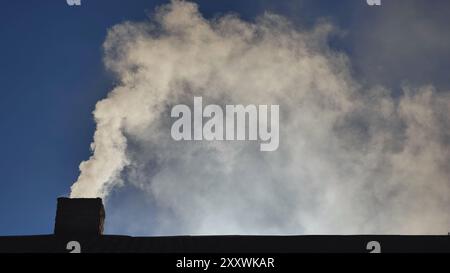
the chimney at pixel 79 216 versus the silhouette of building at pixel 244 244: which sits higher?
the chimney at pixel 79 216

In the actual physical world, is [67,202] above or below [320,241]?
above

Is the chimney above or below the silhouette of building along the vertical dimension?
above

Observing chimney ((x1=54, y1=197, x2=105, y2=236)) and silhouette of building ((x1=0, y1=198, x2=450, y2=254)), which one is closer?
silhouette of building ((x1=0, y1=198, x2=450, y2=254))

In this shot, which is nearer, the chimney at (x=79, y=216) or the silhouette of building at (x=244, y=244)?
the silhouette of building at (x=244, y=244)

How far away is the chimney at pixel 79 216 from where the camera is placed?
14.9 m

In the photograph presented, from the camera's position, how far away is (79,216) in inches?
610

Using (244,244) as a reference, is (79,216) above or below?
above

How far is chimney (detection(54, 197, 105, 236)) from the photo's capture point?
14.9 metres

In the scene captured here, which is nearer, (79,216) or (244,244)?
(244,244)
